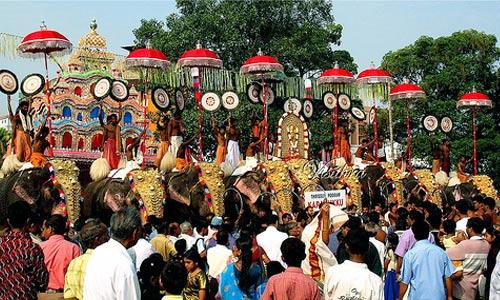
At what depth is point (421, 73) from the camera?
104ft

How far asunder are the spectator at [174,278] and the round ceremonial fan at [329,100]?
596 inches

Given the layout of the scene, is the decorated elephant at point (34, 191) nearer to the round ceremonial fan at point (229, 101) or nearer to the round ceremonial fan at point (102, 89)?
the round ceremonial fan at point (102, 89)

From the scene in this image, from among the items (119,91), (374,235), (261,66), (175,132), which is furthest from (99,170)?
(374,235)

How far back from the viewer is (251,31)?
94.0ft

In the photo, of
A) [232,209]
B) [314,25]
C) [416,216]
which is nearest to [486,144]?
[314,25]

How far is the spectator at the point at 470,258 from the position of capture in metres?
7.31

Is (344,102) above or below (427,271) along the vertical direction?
above

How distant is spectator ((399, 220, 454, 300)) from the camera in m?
6.55

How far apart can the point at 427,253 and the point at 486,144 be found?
2326cm

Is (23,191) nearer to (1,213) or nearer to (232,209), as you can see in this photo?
(1,213)

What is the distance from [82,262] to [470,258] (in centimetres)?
352

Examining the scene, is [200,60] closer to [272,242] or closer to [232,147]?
[232,147]

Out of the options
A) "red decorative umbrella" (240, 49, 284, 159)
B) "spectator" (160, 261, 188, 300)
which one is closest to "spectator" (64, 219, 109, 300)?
"spectator" (160, 261, 188, 300)

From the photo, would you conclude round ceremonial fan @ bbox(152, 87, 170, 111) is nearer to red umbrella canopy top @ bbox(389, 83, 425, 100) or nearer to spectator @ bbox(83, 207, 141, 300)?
red umbrella canopy top @ bbox(389, 83, 425, 100)
